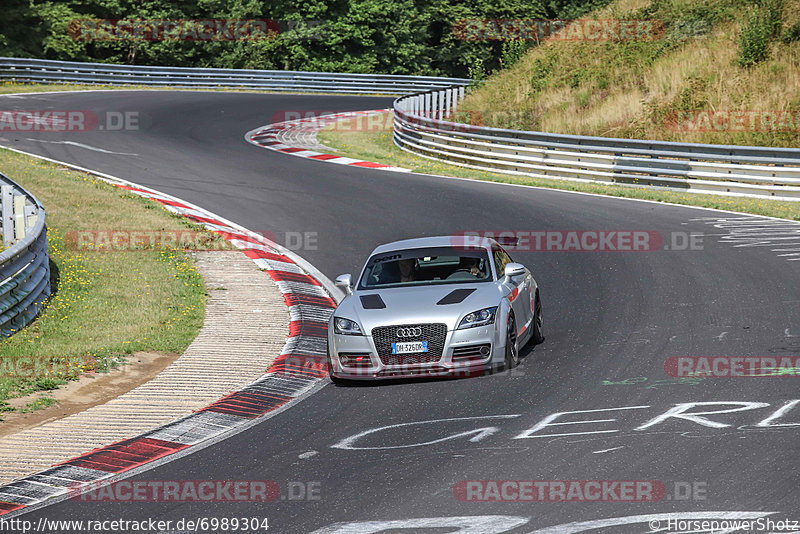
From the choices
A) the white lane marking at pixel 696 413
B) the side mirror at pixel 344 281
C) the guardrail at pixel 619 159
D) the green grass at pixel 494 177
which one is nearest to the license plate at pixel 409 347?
the side mirror at pixel 344 281

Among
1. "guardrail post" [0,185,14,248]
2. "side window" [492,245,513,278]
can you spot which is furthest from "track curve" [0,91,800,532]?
"guardrail post" [0,185,14,248]

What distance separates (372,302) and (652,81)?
21.7 meters

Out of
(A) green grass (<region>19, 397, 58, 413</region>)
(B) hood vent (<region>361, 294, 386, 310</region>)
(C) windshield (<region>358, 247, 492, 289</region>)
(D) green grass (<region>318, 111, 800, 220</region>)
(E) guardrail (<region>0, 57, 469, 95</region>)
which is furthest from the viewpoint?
(E) guardrail (<region>0, 57, 469, 95</region>)

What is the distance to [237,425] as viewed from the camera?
33.0 feet

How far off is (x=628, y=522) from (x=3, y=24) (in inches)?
2068

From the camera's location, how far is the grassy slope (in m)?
28.6

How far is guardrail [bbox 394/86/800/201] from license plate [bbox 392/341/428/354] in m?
14.2

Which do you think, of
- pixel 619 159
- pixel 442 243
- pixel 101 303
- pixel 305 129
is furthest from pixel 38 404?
pixel 305 129

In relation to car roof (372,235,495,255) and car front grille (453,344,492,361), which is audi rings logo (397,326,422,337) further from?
car roof (372,235,495,255)

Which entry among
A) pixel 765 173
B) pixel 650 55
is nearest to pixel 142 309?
pixel 765 173

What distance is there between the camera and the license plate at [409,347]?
36.3ft

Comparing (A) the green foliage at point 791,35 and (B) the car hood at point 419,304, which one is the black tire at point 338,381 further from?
(A) the green foliage at point 791,35

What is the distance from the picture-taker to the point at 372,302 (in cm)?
1171

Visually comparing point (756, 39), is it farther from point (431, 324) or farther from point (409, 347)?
point (409, 347)
